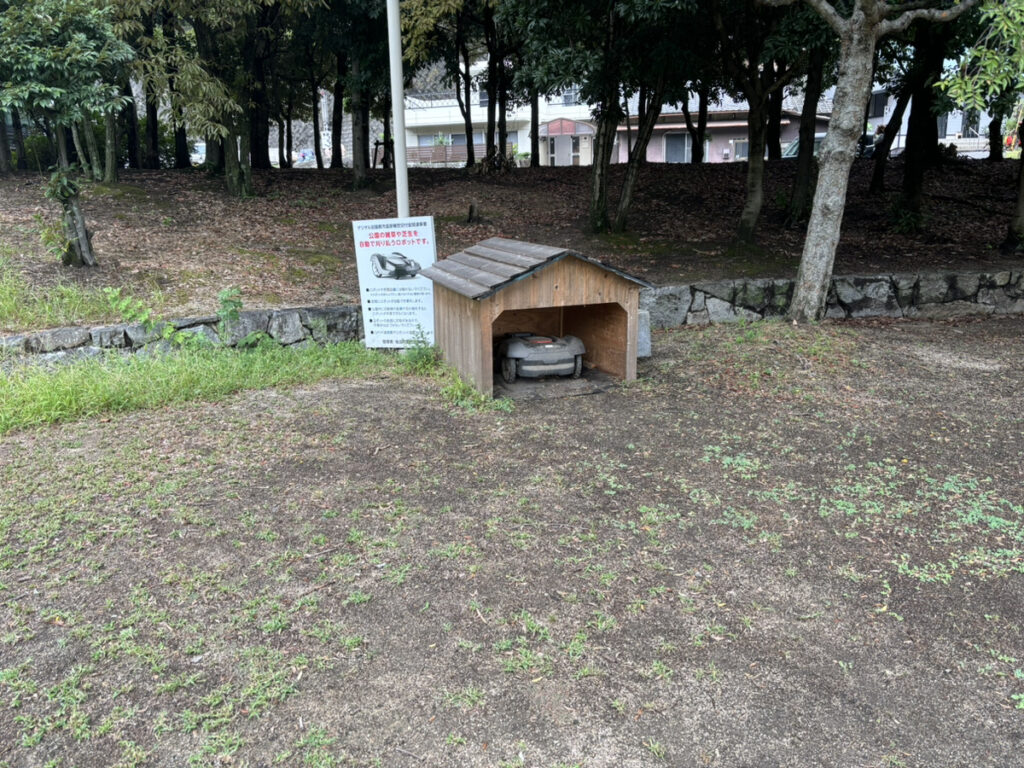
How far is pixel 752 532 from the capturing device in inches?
157

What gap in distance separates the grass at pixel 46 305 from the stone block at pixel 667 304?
18.6ft

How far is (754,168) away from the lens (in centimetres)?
1109

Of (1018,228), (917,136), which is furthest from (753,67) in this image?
(1018,228)

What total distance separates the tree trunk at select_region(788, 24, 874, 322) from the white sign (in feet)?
13.7

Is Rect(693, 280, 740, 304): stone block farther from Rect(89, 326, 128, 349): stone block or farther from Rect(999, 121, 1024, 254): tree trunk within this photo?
Rect(89, 326, 128, 349): stone block

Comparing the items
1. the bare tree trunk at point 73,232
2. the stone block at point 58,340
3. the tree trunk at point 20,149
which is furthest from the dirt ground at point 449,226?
the tree trunk at point 20,149

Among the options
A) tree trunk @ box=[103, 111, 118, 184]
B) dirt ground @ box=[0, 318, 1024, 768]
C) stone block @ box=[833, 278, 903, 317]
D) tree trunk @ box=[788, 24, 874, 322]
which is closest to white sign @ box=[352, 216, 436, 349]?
dirt ground @ box=[0, 318, 1024, 768]

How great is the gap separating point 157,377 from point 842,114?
727 cm

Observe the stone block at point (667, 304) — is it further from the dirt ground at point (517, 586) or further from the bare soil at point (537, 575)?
the dirt ground at point (517, 586)

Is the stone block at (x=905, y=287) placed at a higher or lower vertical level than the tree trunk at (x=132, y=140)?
lower

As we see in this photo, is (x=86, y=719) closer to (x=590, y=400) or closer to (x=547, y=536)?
(x=547, y=536)

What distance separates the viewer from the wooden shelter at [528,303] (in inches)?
230

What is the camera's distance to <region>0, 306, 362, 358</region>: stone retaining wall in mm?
7031

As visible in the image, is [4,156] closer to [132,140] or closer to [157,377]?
[132,140]
